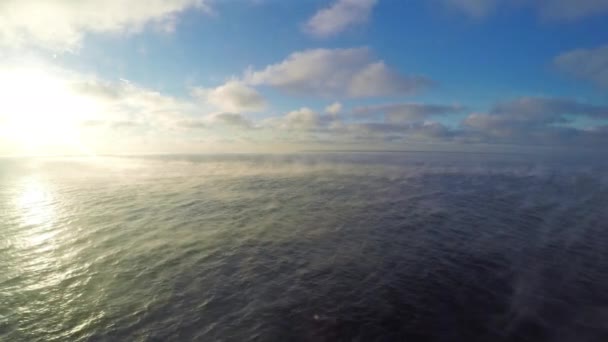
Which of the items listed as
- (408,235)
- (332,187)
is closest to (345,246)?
(408,235)

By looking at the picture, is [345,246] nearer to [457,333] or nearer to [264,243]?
[264,243]

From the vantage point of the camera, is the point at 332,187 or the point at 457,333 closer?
the point at 457,333

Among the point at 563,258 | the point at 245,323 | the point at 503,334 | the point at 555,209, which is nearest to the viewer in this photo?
the point at 503,334

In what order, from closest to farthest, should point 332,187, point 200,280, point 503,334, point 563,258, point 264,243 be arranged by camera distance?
point 503,334 → point 200,280 → point 563,258 → point 264,243 → point 332,187

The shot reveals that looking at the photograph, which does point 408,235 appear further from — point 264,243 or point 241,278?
point 241,278

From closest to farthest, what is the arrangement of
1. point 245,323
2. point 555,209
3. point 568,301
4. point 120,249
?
1. point 245,323
2. point 568,301
3. point 120,249
4. point 555,209

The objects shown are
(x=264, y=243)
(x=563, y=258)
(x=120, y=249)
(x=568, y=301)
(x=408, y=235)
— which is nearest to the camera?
(x=568, y=301)

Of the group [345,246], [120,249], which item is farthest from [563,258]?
[120,249]

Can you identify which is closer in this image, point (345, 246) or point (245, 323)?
point (245, 323)
